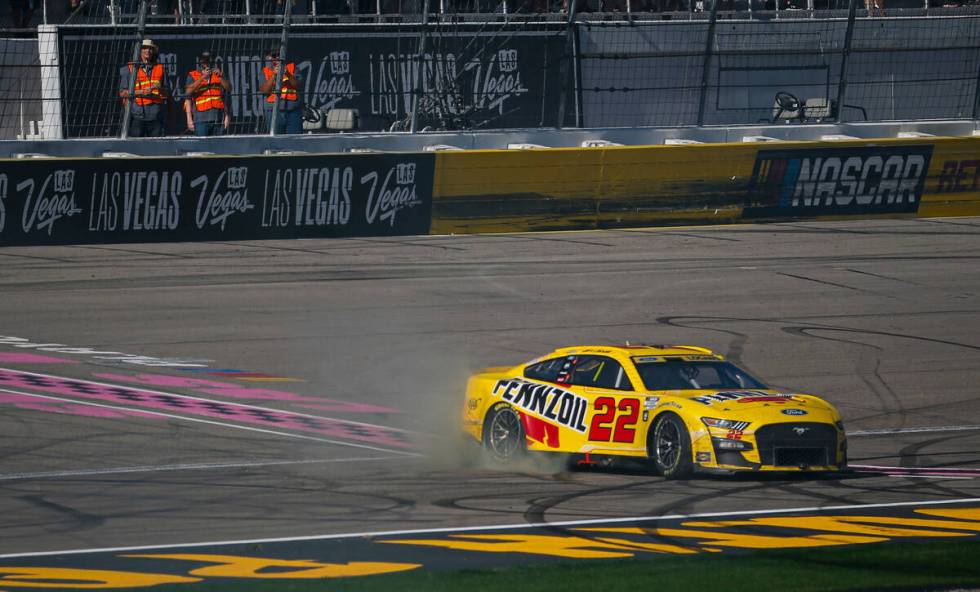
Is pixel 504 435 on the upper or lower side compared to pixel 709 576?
lower

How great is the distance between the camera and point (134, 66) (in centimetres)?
2234

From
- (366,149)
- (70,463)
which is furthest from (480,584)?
(366,149)

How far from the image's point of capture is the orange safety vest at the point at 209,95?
23.0 meters

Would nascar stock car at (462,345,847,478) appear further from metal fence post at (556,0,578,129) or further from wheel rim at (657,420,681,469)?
metal fence post at (556,0,578,129)

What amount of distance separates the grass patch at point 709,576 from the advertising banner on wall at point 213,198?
44.6 feet

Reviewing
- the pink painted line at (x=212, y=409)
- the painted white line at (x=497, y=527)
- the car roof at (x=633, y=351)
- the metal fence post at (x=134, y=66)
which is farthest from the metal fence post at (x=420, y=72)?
the painted white line at (x=497, y=527)

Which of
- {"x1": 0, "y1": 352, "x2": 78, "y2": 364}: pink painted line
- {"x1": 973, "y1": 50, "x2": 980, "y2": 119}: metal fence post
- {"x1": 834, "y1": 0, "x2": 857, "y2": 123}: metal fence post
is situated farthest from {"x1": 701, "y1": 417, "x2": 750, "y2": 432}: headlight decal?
{"x1": 973, "y1": 50, "x2": 980, "y2": 119}: metal fence post

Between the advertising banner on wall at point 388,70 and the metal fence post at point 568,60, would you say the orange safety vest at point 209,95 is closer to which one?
the advertising banner on wall at point 388,70

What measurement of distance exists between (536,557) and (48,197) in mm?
13686

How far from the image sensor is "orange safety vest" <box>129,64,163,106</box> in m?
22.5

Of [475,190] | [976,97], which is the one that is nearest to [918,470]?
[475,190]

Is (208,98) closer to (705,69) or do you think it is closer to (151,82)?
(151,82)

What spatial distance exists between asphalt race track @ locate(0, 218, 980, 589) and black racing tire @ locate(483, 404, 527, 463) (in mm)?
290

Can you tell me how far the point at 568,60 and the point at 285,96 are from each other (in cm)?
497
